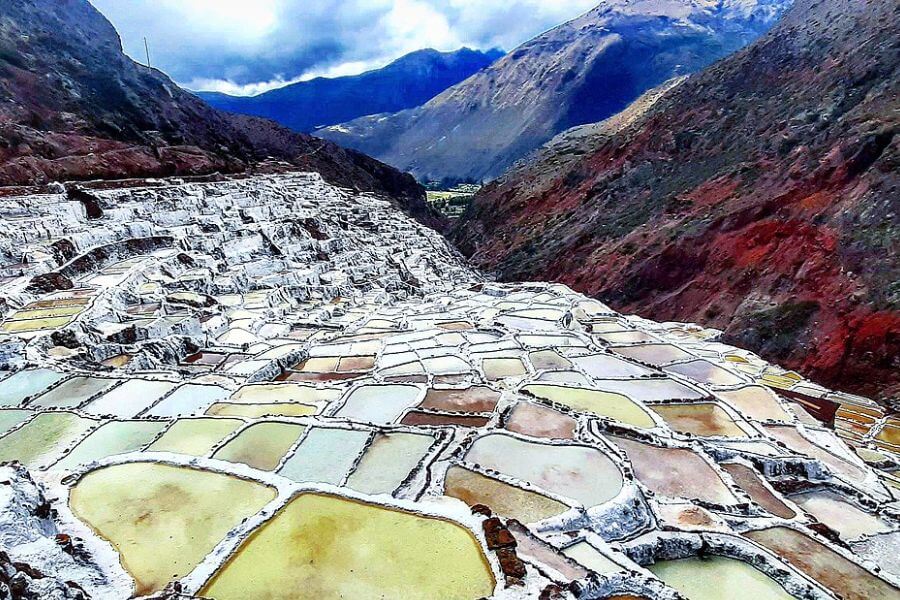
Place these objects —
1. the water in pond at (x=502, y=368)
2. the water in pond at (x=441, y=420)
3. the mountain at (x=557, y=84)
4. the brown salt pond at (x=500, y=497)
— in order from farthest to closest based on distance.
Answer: the mountain at (x=557, y=84), the water in pond at (x=502, y=368), the water in pond at (x=441, y=420), the brown salt pond at (x=500, y=497)

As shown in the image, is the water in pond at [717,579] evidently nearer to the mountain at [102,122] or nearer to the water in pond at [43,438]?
the water in pond at [43,438]

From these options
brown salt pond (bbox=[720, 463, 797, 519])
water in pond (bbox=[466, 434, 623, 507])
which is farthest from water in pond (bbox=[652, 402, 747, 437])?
A: water in pond (bbox=[466, 434, 623, 507])

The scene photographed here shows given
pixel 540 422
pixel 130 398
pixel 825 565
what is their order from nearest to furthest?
pixel 825 565 → pixel 540 422 → pixel 130 398

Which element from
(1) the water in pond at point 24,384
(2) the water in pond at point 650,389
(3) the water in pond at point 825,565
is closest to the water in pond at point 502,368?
(2) the water in pond at point 650,389

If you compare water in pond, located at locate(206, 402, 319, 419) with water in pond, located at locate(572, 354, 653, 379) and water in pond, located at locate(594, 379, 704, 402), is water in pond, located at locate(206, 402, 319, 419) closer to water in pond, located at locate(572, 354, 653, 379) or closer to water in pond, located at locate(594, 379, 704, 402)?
water in pond, located at locate(594, 379, 704, 402)

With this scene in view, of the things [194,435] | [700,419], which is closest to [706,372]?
[700,419]

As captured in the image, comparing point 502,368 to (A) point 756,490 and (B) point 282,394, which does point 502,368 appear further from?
(A) point 756,490
